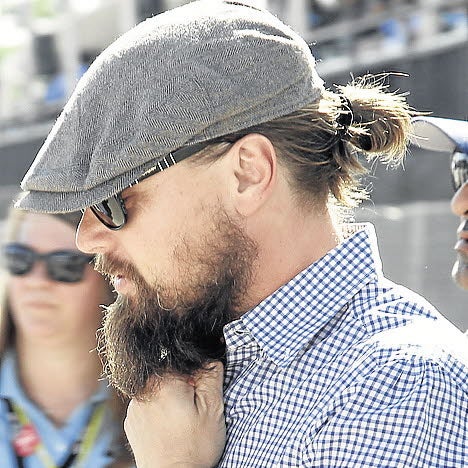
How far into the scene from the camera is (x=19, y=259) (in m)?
2.98

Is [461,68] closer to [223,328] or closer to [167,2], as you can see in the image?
[167,2]

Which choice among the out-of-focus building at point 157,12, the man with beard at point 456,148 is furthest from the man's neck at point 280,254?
the out-of-focus building at point 157,12

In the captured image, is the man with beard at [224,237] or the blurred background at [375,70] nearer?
the man with beard at [224,237]

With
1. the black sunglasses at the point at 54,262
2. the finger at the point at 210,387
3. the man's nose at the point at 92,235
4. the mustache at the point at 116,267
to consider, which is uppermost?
the man's nose at the point at 92,235

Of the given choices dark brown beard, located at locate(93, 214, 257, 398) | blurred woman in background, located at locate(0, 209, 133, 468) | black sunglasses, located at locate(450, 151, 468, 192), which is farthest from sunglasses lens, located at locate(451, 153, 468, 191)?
dark brown beard, located at locate(93, 214, 257, 398)

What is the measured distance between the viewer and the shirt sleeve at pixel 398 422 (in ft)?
4.94

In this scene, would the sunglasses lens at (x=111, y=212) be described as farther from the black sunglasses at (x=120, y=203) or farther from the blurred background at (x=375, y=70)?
the blurred background at (x=375, y=70)

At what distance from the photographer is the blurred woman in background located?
2.84 m

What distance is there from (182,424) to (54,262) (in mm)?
1238

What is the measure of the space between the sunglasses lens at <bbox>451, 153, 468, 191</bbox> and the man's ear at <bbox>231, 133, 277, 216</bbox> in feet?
4.17

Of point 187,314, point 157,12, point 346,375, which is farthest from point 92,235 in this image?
point 157,12

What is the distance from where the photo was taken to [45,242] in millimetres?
2971

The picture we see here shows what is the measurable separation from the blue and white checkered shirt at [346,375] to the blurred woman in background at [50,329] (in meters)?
1.11

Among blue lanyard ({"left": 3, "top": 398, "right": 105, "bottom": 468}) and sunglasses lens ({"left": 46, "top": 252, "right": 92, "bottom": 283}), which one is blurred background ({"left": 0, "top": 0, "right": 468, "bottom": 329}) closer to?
sunglasses lens ({"left": 46, "top": 252, "right": 92, "bottom": 283})
